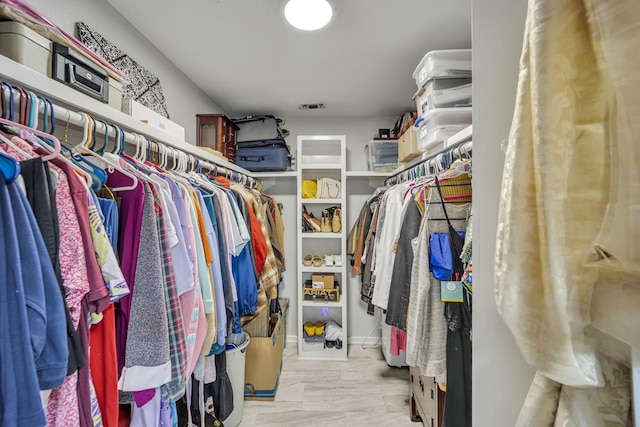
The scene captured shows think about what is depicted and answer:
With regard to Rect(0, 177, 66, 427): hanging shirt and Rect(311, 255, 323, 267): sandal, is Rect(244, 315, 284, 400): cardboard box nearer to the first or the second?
Rect(311, 255, 323, 267): sandal

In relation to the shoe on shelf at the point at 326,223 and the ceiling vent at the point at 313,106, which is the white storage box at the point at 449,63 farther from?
the shoe on shelf at the point at 326,223

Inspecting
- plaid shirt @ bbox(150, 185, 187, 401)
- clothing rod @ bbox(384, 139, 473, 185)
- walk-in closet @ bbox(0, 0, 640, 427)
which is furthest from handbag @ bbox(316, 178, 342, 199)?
plaid shirt @ bbox(150, 185, 187, 401)

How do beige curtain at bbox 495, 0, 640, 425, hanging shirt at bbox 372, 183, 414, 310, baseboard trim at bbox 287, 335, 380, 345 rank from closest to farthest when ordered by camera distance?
beige curtain at bbox 495, 0, 640, 425 < hanging shirt at bbox 372, 183, 414, 310 < baseboard trim at bbox 287, 335, 380, 345

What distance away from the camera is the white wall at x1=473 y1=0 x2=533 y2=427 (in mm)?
450

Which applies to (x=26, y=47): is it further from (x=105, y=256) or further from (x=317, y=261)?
(x=317, y=261)

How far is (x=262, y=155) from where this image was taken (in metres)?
2.18

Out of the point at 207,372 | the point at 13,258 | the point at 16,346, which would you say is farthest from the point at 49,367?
the point at 207,372

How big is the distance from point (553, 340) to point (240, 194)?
1.37m

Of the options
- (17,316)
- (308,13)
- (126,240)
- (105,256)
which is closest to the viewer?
(17,316)

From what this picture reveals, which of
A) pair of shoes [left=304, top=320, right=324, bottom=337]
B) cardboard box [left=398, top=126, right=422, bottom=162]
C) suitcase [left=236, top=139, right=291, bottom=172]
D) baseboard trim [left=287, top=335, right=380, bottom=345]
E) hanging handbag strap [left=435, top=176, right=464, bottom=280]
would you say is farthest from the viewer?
baseboard trim [left=287, top=335, right=380, bottom=345]

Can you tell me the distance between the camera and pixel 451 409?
97 cm

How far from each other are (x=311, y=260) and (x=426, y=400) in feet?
4.26

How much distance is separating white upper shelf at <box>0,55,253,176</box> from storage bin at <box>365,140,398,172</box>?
62.5 inches

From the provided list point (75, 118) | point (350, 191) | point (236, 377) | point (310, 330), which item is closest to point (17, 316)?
point (75, 118)
